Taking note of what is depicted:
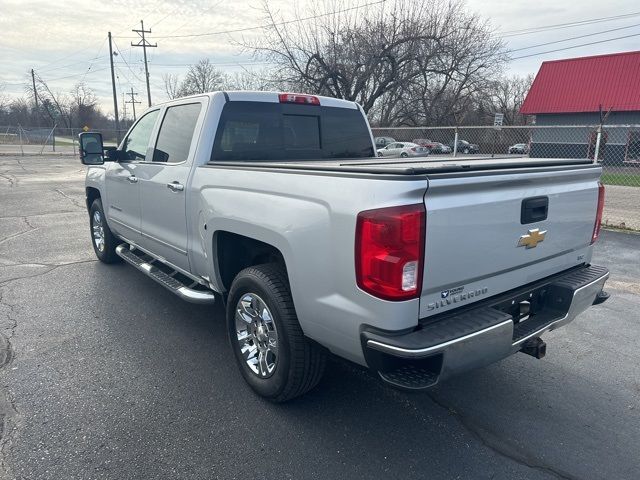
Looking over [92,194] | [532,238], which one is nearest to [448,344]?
[532,238]

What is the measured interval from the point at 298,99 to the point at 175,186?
1.39 meters

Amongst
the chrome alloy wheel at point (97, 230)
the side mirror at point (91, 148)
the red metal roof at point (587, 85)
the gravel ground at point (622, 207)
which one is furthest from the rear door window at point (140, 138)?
the red metal roof at point (587, 85)

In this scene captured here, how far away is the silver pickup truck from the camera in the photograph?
2279mm

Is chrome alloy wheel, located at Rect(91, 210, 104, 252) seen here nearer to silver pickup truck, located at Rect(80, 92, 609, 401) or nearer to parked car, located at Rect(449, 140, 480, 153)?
silver pickup truck, located at Rect(80, 92, 609, 401)

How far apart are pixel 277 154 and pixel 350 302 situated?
7.38ft

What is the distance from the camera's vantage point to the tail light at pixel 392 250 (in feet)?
7.25

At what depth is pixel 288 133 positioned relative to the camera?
4359 millimetres

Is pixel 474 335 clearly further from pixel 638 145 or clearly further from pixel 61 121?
pixel 61 121

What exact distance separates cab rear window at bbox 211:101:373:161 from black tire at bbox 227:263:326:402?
1.30 m

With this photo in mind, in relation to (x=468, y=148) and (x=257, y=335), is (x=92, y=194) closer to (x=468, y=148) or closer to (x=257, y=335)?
(x=257, y=335)

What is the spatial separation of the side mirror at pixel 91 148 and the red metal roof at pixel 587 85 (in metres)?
30.8

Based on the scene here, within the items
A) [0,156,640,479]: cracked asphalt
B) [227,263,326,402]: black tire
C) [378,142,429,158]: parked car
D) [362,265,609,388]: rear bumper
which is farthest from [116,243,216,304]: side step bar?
[378,142,429,158]: parked car

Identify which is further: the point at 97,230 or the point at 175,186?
the point at 97,230

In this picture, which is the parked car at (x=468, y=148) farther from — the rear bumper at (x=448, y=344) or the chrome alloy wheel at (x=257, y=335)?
the rear bumper at (x=448, y=344)
